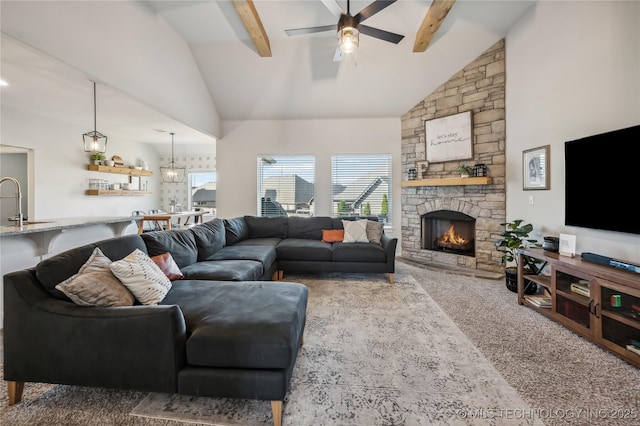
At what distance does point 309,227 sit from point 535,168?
3.24 meters

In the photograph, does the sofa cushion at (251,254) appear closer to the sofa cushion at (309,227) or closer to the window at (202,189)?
the sofa cushion at (309,227)

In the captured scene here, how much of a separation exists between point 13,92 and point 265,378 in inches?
200

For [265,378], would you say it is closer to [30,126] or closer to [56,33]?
[56,33]

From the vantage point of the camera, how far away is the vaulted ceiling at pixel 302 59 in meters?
3.45

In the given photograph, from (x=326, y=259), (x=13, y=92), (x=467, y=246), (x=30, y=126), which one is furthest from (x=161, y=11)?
(x=467, y=246)

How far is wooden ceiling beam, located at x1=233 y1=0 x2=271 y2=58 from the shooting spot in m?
3.23

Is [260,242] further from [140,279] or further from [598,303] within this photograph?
[598,303]

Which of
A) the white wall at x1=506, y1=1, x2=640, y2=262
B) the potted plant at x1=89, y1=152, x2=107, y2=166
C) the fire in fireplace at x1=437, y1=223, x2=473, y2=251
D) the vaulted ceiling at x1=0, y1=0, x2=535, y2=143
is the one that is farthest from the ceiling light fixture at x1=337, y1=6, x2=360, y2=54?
the potted plant at x1=89, y1=152, x2=107, y2=166

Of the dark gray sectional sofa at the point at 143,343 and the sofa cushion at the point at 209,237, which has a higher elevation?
the sofa cushion at the point at 209,237

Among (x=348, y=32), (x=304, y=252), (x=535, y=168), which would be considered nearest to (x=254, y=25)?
(x=348, y=32)

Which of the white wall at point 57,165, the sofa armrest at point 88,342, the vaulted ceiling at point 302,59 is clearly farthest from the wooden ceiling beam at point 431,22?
the white wall at point 57,165

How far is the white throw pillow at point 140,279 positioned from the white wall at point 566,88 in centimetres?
389

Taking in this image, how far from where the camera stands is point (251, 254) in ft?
11.1

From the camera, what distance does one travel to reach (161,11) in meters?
3.53
